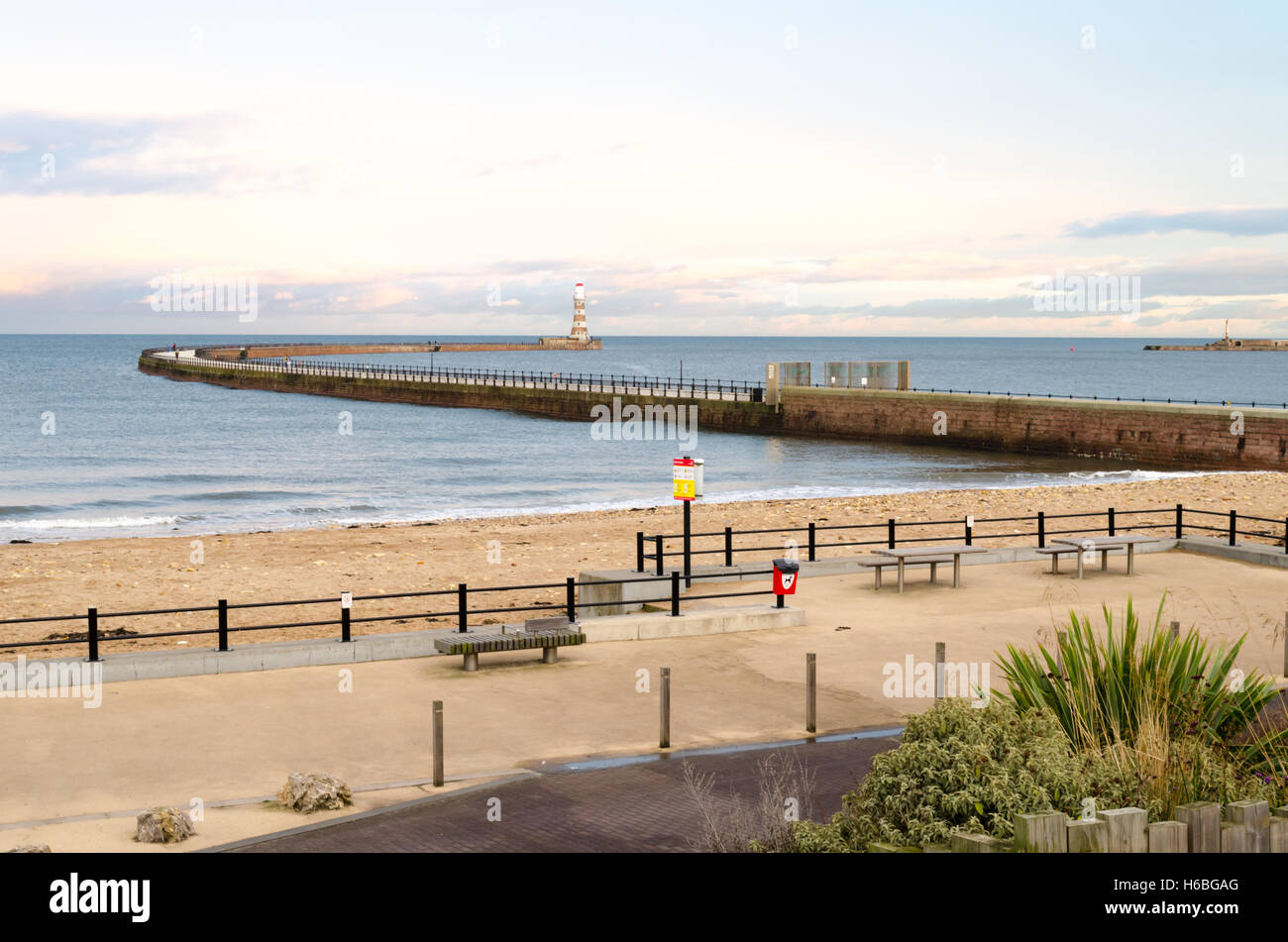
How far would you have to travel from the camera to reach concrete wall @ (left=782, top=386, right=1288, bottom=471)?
5309 centimetres

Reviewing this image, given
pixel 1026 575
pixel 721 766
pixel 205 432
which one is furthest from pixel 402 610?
pixel 205 432

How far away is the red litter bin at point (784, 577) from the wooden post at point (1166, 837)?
1070 cm

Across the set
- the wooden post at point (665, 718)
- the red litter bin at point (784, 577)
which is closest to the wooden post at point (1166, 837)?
the wooden post at point (665, 718)

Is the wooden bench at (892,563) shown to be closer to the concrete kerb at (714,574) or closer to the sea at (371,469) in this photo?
the concrete kerb at (714,574)

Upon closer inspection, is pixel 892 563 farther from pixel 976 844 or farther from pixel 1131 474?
pixel 1131 474

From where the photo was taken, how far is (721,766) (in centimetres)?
1055

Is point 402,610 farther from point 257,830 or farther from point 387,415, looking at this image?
point 387,415

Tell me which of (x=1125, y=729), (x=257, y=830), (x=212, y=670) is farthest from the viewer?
(x=212, y=670)

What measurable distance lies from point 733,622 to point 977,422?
5147cm

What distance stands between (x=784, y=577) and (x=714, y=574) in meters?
1.93

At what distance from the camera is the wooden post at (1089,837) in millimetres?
5902

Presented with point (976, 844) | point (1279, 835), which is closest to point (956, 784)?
point (976, 844)
